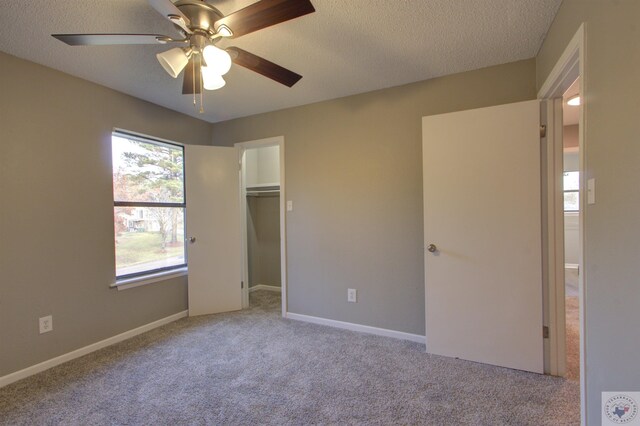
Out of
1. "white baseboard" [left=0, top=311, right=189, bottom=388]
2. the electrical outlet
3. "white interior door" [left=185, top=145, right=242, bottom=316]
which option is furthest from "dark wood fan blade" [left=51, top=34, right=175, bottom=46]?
"white baseboard" [left=0, top=311, right=189, bottom=388]

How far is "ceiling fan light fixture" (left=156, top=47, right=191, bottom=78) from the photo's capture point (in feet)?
5.16

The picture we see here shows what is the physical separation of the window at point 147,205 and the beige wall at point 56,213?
14cm

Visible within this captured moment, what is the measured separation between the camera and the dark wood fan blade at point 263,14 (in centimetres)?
124

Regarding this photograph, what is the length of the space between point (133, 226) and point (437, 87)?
3.15m

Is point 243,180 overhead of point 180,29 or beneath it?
beneath

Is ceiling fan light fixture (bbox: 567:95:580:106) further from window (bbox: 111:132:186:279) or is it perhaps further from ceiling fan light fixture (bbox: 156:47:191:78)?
window (bbox: 111:132:186:279)

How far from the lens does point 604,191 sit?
1.24m

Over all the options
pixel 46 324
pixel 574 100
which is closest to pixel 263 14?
pixel 46 324

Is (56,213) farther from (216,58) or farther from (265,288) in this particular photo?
(265,288)

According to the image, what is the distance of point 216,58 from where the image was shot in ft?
5.01

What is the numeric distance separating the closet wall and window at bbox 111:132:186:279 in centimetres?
108

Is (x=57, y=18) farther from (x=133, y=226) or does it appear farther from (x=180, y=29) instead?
(x=133, y=226)

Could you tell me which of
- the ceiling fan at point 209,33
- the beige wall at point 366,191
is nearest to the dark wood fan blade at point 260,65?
the ceiling fan at point 209,33

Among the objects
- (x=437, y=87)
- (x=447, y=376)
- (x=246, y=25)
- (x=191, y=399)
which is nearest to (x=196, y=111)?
(x=246, y=25)
